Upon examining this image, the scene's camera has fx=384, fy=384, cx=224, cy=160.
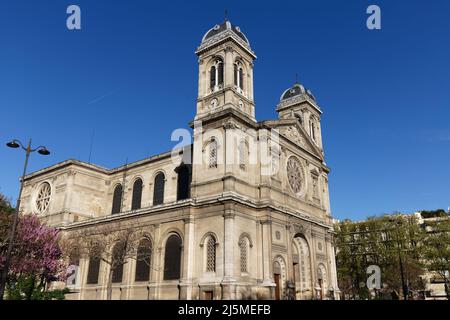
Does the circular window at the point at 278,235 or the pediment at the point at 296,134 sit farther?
the pediment at the point at 296,134

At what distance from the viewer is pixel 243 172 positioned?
30312mm

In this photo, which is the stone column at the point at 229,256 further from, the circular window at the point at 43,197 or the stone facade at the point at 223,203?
the circular window at the point at 43,197

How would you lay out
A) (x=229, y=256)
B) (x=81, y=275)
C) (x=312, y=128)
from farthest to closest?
(x=312, y=128), (x=81, y=275), (x=229, y=256)

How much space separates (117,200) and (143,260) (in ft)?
41.6

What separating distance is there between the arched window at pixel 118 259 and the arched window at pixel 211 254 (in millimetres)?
6423

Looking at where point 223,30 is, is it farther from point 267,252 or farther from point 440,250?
point 440,250

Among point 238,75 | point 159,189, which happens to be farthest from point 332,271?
point 238,75

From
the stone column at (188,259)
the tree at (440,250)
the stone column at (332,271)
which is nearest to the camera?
the stone column at (188,259)

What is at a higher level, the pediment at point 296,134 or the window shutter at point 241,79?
the window shutter at point 241,79

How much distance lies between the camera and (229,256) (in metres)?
26.2

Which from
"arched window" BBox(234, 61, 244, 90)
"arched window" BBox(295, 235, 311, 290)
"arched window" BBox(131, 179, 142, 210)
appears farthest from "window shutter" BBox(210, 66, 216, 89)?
"arched window" BBox(295, 235, 311, 290)

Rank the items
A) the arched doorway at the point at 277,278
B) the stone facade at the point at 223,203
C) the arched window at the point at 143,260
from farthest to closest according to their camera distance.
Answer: the arched window at the point at 143,260 < the arched doorway at the point at 277,278 < the stone facade at the point at 223,203

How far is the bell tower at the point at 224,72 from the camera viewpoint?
3272 centimetres

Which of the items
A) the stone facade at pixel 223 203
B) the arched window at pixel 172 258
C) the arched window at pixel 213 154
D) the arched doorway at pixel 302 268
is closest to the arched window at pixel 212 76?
the stone facade at pixel 223 203
